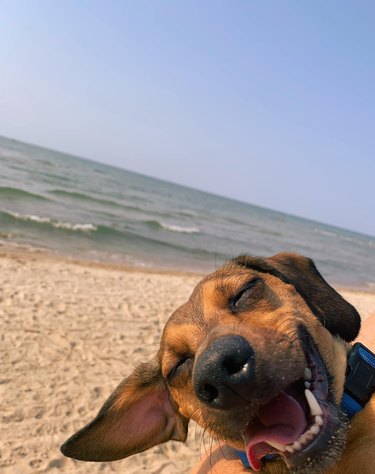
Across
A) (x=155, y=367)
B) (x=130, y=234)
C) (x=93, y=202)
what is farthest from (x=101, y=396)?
(x=93, y=202)

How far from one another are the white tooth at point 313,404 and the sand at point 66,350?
340 cm

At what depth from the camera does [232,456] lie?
3.48m

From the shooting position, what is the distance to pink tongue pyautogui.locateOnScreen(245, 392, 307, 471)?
8.87 feet

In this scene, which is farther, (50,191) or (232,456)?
(50,191)

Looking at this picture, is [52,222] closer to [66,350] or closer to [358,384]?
[66,350]

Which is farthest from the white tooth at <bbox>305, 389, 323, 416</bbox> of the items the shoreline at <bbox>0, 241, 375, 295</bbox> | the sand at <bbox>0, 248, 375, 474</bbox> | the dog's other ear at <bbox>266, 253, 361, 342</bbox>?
the shoreline at <bbox>0, 241, 375, 295</bbox>

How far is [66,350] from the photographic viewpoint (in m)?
8.38

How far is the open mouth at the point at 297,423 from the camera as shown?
262 cm

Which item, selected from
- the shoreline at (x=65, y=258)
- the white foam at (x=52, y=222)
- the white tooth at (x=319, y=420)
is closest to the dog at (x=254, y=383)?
the white tooth at (x=319, y=420)

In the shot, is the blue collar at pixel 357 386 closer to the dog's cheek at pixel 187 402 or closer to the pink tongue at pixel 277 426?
the pink tongue at pixel 277 426

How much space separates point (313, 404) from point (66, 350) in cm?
643

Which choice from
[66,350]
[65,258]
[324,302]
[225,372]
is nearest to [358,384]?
[324,302]

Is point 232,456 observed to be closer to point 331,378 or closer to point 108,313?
point 331,378

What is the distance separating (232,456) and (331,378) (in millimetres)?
1023
